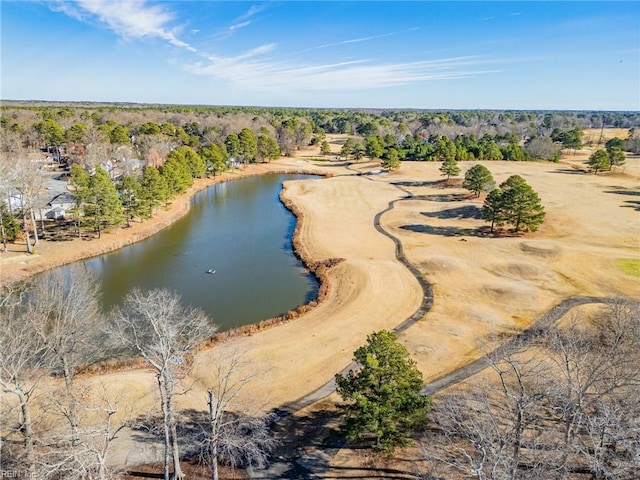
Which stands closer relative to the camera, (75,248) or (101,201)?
(75,248)

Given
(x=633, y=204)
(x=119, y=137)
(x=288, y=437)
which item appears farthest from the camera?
(x=119, y=137)

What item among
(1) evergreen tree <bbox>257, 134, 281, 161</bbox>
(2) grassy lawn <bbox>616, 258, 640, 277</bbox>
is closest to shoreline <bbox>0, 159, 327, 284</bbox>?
(1) evergreen tree <bbox>257, 134, 281, 161</bbox>

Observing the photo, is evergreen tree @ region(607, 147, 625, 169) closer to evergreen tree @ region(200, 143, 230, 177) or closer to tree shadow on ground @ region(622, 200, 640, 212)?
tree shadow on ground @ region(622, 200, 640, 212)

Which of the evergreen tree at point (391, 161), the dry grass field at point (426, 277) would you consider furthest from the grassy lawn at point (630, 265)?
the evergreen tree at point (391, 161)

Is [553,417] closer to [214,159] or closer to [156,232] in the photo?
[156,232]

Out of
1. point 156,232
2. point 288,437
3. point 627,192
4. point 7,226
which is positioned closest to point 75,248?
point 7,226

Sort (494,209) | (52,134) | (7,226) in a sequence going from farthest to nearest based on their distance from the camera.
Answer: (52,134), (494,209), (7,226)

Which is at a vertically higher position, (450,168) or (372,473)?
(450,168)

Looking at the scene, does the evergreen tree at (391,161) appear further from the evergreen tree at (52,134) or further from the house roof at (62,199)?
the evergreen tree at (52,134)

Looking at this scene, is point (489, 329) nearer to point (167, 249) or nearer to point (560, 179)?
point (167, 249)
